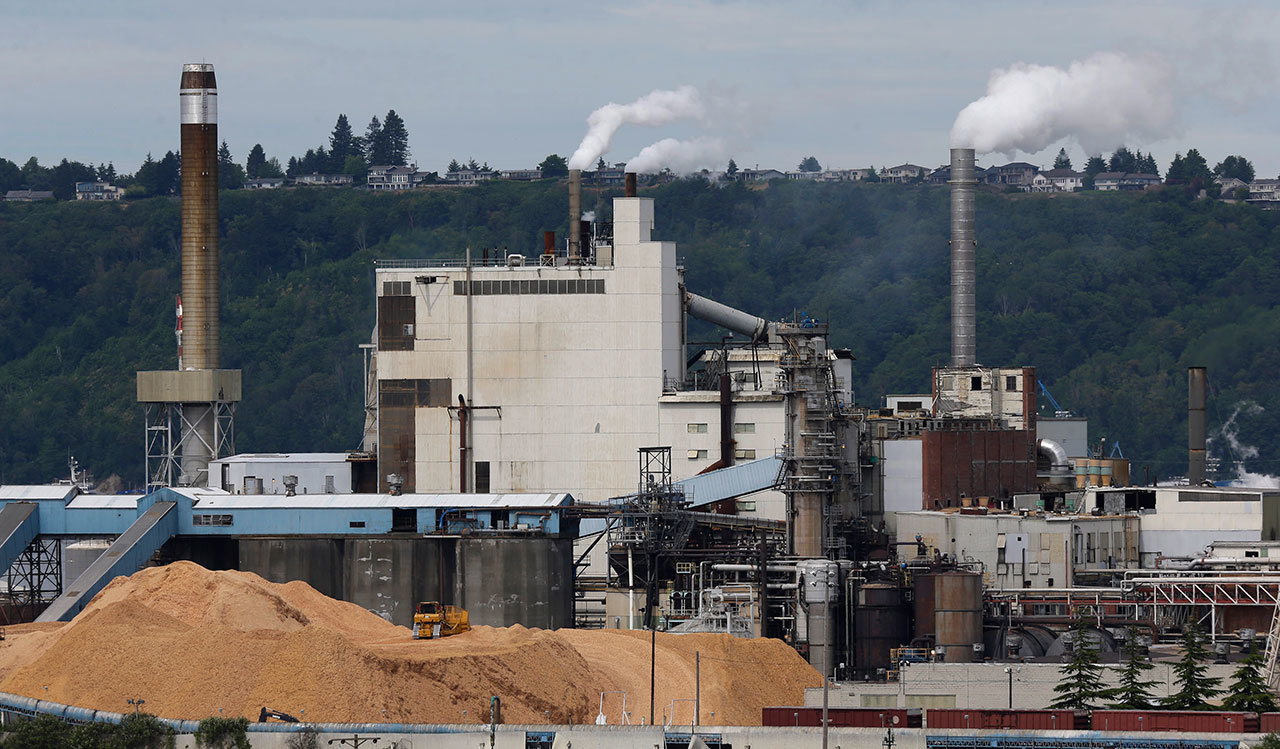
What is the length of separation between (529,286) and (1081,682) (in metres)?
45.5

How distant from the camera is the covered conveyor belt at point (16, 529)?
100500 mm

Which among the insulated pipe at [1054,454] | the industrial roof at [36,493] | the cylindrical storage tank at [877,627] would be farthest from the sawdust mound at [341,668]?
the insulated pipe at [1054,454]

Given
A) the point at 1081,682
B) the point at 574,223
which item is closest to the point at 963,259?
the point at 574,223

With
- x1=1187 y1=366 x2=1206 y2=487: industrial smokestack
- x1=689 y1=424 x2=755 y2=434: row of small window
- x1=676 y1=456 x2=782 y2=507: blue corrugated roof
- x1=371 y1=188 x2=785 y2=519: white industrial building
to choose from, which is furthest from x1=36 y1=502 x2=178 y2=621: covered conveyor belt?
x1=1187 y1=366 x2=1206 y2=487: industrial smokestack

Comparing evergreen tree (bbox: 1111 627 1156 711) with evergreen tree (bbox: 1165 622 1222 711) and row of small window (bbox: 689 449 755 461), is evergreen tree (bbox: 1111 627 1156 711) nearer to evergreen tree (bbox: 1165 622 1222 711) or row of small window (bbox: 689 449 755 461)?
evergreen tree (bbox: 1165 622 1222 711)

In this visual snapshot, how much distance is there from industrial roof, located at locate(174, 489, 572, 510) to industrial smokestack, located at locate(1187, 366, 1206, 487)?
39.3 m

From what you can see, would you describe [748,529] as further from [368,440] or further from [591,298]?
[368,440]

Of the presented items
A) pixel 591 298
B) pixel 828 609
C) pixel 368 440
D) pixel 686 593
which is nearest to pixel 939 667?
pixel 828 609

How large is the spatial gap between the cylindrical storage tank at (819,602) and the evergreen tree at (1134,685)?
13467 mm

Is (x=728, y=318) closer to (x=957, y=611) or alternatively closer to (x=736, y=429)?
(x=736, y=429)

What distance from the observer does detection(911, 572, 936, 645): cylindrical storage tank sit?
8975 cm

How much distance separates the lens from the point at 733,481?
4158 inches

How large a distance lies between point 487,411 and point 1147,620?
3632 cm

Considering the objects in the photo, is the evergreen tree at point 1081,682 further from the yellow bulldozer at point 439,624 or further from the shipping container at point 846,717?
the yellow bulldozer at point 439,624
